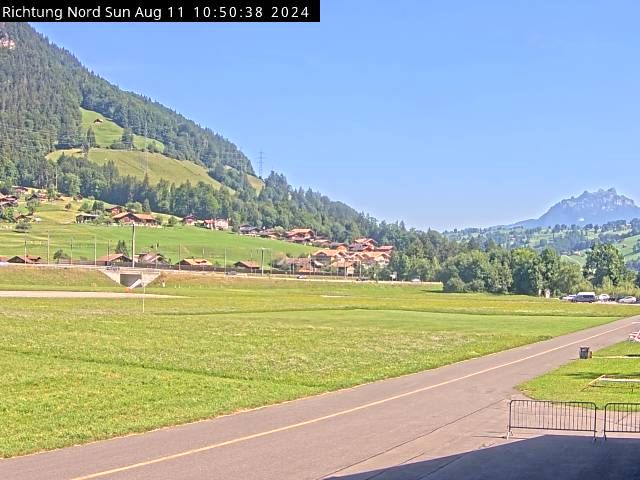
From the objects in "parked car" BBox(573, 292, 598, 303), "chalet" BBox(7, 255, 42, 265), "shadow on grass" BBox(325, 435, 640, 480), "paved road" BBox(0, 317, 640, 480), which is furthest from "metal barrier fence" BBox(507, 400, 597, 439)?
"chalet" BBox(7, 255, 42, 265)

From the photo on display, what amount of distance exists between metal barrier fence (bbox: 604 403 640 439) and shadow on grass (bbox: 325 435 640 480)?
1653 mm

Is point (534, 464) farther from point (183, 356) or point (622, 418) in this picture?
point (183, 356)

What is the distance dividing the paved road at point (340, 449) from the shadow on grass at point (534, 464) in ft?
0.08

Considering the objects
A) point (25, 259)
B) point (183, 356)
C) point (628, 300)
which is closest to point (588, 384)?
point (183, 356)

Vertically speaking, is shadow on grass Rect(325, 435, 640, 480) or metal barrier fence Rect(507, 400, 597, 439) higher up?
shadow on grass Rect(325, 435, 640, 480)

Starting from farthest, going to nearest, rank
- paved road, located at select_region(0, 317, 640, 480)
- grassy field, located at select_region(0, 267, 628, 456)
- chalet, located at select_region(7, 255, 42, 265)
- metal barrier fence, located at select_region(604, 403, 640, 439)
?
chalet, located at select_region(7, 255, 42, 265), grassy field, located at select_region(0, 267, 628, 456), metal barrier fence, located at select_region(604, 403, 640, 439), paved road, located at select_region(0, 317, 640, 480)

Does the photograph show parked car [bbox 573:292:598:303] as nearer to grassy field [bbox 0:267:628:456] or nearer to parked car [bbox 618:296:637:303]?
parked car [bbox 618:296:637:303]

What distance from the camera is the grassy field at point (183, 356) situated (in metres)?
26.3

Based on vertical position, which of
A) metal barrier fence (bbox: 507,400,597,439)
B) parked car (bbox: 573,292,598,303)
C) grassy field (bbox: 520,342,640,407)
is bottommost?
parked car (bbox: 573,292,598,303)

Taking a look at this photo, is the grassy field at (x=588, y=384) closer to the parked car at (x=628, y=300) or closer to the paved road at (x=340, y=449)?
the paved road at (x=340, y=449)

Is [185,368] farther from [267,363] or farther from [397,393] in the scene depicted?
[397,393]

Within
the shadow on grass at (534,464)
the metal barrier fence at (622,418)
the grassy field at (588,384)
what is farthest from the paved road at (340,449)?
the grassy field at (588,384)

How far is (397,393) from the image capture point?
3288 cm

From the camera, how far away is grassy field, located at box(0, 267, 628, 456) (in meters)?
26.3
